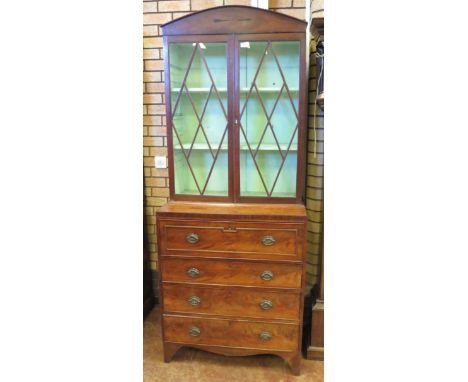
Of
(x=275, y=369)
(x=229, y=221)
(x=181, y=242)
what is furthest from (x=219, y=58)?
(x=275, y=369)

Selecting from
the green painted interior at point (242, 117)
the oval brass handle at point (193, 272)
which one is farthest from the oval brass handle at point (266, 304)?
the green painted interior at point (242, 117)

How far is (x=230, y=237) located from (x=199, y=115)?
0.69 meters

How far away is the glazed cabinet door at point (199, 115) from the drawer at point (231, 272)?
0.36 meters

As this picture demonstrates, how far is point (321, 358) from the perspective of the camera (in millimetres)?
1896

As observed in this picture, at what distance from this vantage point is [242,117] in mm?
1830

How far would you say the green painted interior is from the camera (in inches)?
68.5

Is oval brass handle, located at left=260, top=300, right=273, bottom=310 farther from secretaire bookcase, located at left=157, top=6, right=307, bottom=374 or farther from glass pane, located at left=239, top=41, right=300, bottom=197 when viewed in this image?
glass pane, located at left=239, top=41, right=300, bottom=197

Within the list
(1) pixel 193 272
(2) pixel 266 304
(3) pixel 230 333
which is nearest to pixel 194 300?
(1) pixel 193 272

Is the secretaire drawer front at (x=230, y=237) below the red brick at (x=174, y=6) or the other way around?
below

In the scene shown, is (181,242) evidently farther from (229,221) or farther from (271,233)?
(271,233)

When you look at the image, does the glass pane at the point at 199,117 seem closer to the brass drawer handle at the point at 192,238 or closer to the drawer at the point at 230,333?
the brass drawer handle at the point at 192,238

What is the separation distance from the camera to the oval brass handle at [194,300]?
5.82 ft

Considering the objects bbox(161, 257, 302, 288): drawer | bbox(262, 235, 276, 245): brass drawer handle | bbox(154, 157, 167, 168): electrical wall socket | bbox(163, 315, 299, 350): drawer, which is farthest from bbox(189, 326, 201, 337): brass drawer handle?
bbox(154, 157, 167, 168): electrical wall socket

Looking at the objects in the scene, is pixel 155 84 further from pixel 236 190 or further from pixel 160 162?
pixel 236 190
